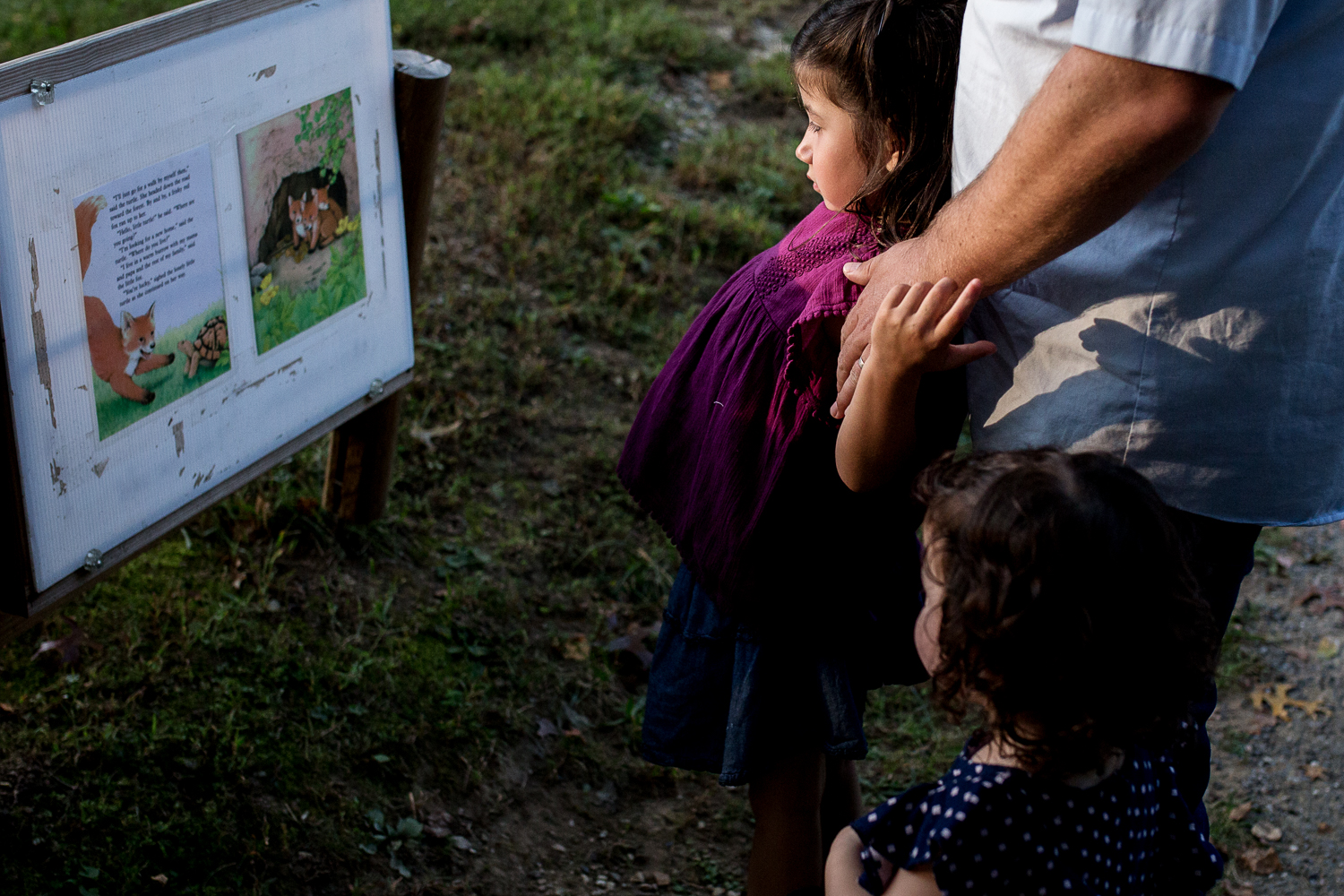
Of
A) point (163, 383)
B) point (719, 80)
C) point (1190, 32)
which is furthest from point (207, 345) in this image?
point (719, 80)

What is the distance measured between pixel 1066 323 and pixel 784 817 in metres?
1.03

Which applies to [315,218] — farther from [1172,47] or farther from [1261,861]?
[1261,861]

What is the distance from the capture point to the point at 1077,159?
4.65ft

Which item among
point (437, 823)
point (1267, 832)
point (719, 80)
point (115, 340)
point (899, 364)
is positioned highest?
point (899, 364)

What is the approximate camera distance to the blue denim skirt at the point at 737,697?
207 cm

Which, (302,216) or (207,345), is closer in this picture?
(207,345)

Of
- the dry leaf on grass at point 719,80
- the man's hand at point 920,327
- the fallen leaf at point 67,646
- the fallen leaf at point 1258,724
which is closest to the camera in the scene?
the man's hand at point 920,327

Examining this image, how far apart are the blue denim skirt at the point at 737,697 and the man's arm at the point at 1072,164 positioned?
2.49 ft

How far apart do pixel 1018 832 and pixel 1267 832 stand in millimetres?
2043

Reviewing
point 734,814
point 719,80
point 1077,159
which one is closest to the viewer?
point 1077,159

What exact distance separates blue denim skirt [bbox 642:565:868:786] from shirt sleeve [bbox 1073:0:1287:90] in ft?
3.67

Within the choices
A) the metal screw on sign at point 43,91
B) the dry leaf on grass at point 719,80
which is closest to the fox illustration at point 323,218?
the metal screw on sign at point 43,91

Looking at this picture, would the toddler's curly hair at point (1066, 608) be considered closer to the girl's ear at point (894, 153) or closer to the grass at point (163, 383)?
the girl's ear at point (894, 153)

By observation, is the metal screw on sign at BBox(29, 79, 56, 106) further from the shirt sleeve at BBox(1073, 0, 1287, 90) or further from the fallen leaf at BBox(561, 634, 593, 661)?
the fallen leaf at BBox(561, 634, 593, 661)
